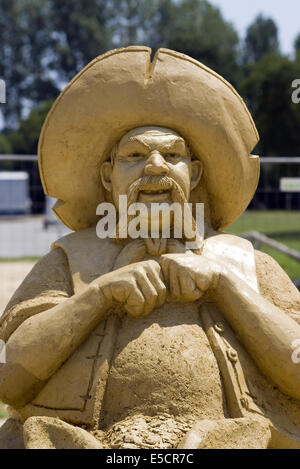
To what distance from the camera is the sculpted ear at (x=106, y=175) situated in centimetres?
373

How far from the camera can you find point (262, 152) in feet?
104

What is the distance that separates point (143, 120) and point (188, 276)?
829mm

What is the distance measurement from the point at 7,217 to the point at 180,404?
9208 millimetres

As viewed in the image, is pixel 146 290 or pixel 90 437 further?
pixel 146 290

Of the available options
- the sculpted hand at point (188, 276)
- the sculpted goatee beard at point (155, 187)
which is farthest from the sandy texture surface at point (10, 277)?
the sculpted hand at point (188, 276)

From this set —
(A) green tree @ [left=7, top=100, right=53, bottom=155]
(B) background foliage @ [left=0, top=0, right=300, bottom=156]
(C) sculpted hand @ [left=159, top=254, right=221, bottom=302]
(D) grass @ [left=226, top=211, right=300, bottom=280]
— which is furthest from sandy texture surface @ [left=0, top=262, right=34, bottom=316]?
(B) background foliage @ [left=0, top=0, right=300, bottom=156]

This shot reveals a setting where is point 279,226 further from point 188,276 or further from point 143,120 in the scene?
point 188,276

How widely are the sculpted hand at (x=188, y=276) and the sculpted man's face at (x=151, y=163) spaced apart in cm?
33

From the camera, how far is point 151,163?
3.44 m

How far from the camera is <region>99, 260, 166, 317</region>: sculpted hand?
325 centimetres

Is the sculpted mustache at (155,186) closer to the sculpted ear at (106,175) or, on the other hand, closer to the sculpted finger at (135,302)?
the sculpted ear at (106,175)

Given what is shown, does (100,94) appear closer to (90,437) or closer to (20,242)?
Answer: (90,437)

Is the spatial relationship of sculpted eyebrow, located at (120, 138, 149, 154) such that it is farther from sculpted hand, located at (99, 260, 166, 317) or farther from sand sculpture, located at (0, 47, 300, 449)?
sculpted hand, located at (99, 260, 166, 317)
